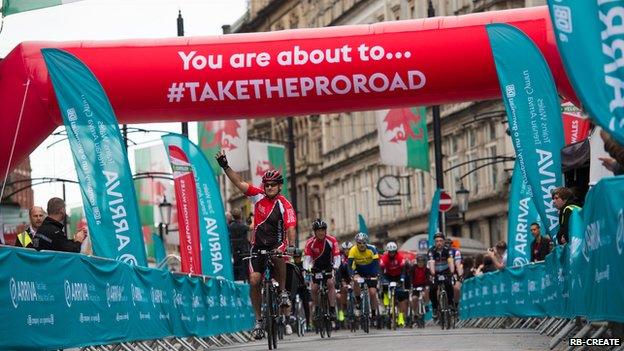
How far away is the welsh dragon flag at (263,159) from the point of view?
5056 cm

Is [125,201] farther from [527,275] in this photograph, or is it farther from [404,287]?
[404,287]

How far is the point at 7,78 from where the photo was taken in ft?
70.1

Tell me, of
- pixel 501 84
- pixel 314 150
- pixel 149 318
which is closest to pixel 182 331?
pixel 149 318

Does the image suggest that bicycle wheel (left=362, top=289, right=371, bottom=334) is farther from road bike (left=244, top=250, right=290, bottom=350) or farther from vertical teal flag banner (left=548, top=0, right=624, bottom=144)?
vertical teal flag banner (left=548, top=0, right=624, bottom=144)

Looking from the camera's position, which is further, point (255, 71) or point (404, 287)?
point (404, 287)

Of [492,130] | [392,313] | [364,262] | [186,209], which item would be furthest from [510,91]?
[492,130]

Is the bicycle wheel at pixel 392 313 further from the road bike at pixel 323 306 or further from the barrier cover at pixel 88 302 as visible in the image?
the barrier cover at pixel 88 302

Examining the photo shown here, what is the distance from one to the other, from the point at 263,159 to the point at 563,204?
111ft

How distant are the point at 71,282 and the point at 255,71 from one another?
7.43m

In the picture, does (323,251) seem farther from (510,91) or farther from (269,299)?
(269,299)

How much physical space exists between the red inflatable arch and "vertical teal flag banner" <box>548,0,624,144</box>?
10.5 m

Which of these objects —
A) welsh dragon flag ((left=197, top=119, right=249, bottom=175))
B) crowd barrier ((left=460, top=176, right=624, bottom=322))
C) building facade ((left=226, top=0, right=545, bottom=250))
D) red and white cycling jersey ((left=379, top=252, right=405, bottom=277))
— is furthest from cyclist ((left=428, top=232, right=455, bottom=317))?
building facade ((left=226, top=0, right=545, bottom=250))

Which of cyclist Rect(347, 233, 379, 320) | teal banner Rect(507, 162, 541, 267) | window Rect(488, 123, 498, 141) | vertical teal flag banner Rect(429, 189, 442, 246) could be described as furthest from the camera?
window Rect(488, 123, 498, 141)

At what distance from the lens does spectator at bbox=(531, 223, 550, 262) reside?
24391mm
